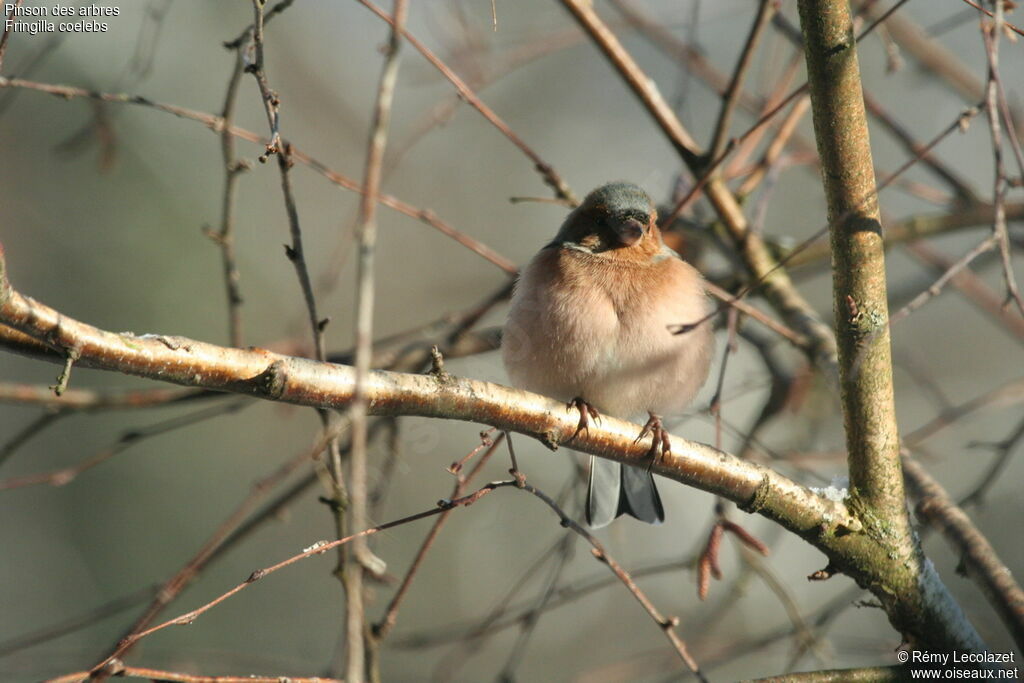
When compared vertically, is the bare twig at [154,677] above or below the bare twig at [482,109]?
below

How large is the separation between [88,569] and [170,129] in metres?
4.27

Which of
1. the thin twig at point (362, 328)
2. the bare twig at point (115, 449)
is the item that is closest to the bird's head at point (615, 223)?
the bare twig at point (115, 449)

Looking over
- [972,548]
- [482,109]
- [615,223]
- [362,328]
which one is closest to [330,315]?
[615,223]

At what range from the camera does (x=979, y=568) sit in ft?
8.34

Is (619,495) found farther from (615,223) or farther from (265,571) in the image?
(265,571)

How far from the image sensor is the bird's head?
3521 millimetres

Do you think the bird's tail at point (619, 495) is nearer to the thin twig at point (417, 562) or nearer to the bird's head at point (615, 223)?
the bird's head at point (615, 223)

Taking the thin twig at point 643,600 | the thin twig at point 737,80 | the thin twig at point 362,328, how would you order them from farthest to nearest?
1. the thin twig at point 737,80
2. the thin twig at point 643,600
3. the thin twig at point 362,328

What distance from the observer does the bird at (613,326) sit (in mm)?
3232

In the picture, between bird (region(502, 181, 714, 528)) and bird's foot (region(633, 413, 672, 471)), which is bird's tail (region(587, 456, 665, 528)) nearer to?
bird (region(502, 181, 714, 528))

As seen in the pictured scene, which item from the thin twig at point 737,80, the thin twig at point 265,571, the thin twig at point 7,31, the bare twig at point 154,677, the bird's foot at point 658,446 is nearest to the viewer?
the bare twig at point 154,677

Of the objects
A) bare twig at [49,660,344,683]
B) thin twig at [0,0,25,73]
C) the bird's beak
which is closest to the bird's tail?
the bird's beak

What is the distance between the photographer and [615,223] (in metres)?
3.54

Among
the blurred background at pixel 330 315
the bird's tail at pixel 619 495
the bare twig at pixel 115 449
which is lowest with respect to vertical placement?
the bird's tail at pixel 619 495
